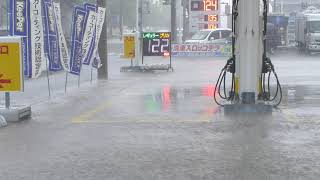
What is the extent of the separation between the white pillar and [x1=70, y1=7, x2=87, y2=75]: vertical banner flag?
6106mm

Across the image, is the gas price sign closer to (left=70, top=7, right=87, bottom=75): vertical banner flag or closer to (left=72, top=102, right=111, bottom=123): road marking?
(left=70, top=7, right=87, bottom=75): vertical banner flag

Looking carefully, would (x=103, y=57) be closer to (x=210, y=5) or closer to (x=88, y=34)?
(x=88, y=34)

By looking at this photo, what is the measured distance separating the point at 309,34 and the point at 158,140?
29923mm

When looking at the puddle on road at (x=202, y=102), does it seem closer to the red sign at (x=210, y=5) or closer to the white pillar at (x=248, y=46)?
the white pillar at (x=248, y=46)

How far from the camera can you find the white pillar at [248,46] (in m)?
11.5

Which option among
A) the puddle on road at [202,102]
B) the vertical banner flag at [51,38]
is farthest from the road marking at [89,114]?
the vertical banner flag at [51,38]

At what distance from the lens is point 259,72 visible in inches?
468

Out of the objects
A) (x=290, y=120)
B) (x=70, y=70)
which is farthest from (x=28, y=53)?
(x=290, y=120)

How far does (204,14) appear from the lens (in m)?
41.7

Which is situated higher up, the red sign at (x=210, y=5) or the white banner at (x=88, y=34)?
the red sign at (x=210, y=5)

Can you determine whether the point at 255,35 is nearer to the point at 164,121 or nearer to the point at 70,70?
the point at 164,121

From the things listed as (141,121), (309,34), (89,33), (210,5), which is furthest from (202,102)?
(210,5)

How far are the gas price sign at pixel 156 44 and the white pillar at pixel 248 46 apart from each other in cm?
1224

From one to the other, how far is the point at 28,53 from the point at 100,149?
199 inches
